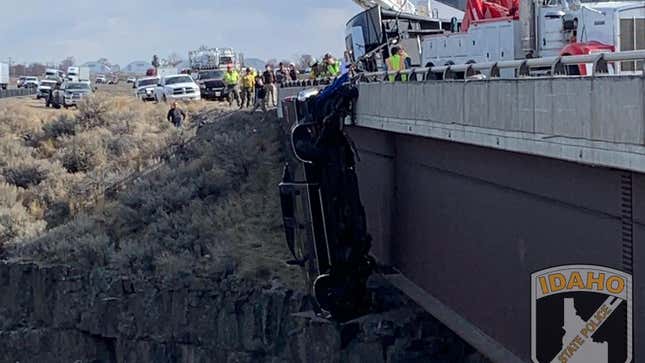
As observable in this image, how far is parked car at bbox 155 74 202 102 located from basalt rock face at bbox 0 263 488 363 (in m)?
28.2

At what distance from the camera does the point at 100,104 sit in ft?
144

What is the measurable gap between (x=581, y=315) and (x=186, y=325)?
12364 mm

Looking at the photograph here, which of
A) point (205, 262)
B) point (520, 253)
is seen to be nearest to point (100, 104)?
point (205, 262)

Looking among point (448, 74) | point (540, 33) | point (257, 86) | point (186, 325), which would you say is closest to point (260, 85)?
point (257, 86)

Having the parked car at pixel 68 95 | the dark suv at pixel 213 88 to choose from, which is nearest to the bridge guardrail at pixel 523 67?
the dark suv at pixel 213 88

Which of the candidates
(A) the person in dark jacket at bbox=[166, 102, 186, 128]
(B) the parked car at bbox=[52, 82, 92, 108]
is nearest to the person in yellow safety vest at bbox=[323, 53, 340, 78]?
(A) the person in dark jacket at bbox=[166, 102, 186, 128]

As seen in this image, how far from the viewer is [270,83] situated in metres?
37.6

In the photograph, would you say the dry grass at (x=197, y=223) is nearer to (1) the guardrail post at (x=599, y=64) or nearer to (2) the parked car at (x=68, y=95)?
(1) the guardrail post at (x=599, y=64)

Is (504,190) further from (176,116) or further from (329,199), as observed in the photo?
(176,116)

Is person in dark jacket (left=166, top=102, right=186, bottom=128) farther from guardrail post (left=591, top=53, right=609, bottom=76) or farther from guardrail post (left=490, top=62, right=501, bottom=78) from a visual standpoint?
guardrail post (left=591, top=53, right=609, bottom=76)

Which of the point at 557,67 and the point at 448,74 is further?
the point at 448,74

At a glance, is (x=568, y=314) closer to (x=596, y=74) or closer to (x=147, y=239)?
(x=596, y=74)

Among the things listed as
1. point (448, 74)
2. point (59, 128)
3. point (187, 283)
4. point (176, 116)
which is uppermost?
point (448, 74)

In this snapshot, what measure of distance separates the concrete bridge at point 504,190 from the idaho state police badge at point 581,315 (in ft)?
0.35
